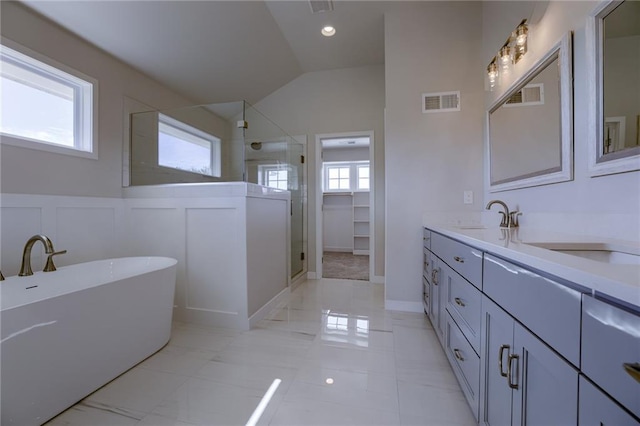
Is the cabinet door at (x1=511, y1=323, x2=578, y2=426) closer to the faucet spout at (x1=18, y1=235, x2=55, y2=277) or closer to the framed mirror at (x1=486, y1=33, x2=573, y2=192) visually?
the framed mirror at (x1=486, y1=33, x2=573, y2=192)

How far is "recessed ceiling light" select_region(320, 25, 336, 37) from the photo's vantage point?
10.0 ft

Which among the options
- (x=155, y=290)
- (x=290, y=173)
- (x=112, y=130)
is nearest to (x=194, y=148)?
(x=112, y=130)

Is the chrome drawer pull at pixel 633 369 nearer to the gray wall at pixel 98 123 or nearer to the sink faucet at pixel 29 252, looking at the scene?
the sink faucet at pixel 29 252

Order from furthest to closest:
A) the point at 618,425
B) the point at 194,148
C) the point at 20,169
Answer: the point at 194,148
the point at 20,169
the point at 618,425

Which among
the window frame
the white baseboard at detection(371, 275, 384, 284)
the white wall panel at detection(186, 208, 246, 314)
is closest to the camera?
the white wall panel at detection(186, 208, 246, 314)

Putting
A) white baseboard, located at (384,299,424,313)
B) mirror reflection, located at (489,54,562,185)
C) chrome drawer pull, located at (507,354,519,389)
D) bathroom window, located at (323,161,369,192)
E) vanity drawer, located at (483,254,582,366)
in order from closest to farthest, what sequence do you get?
vanity drawer, located at (483,254,582,366) → chrome drawer pull, located at (507,354,519,389) → mirror reflection, located at (489,54,562,185) → white baseboard, located at (384,299,424,313) → bathroom window, located at (323,161,369,192)

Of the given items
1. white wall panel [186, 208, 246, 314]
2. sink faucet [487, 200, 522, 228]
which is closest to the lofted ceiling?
white wall panel [186, 208, 246, 314]

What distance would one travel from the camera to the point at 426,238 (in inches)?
98.5

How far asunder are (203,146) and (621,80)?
3.28 metres

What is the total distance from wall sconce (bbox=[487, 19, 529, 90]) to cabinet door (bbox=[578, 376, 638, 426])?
85.2 inches

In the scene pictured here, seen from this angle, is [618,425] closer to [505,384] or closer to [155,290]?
[505,384]

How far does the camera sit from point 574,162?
1.40 metres

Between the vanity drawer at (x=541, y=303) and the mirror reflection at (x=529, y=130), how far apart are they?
39.1 inches

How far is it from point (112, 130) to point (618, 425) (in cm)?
355
